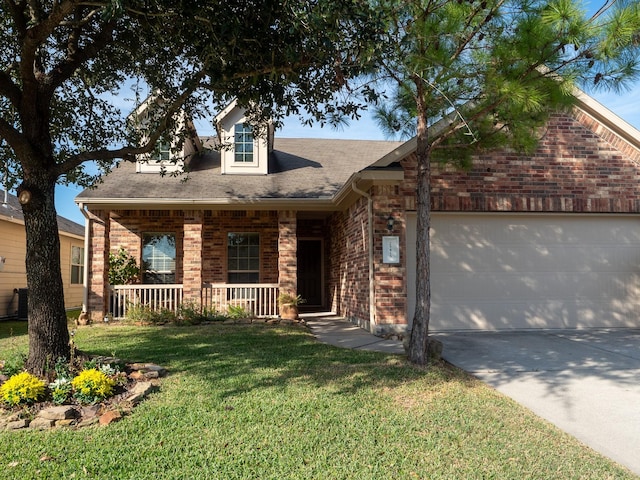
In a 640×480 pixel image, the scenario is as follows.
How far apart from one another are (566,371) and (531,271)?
396 centimetres

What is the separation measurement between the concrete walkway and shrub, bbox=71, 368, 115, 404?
12.9ft

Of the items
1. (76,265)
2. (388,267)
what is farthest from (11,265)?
(388,267)

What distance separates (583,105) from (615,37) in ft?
16.5

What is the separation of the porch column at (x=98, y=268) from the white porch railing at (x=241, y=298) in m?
2.26

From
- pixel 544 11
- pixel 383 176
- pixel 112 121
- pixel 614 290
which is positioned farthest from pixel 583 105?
pixel 112 121

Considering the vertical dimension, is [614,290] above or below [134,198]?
below

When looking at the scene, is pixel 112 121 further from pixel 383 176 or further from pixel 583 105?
pixel 583 105

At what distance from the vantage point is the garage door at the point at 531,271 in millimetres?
9586

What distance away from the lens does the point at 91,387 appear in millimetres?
4621

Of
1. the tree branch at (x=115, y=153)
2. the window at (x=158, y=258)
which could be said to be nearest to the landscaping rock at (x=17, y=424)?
the tree branch at (x=115, y=153)

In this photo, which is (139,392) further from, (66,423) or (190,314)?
(190,314)

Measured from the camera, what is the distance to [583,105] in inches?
385

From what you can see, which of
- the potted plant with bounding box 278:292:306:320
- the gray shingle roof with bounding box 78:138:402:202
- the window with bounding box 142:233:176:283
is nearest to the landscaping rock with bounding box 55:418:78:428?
the gray shingle roof with bounding box 78:138:402:202

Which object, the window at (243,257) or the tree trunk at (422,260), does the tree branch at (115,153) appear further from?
the window at (243,257)
